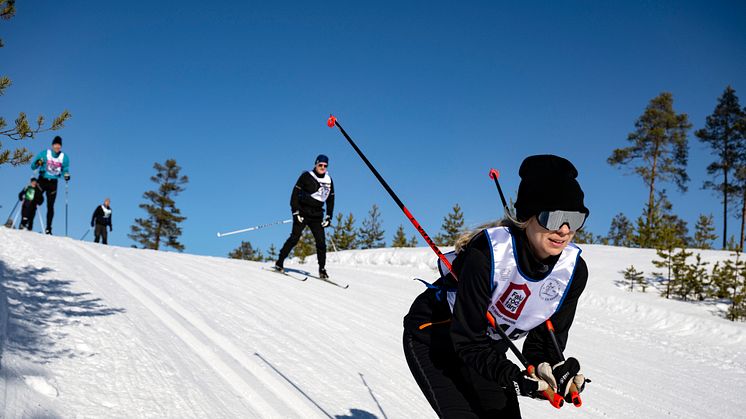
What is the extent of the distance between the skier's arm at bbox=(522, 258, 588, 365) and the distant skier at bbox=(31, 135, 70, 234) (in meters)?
13.3

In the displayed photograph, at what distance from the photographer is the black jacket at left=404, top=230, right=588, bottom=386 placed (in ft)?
6.40

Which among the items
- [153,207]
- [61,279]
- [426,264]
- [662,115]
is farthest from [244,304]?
[153,207]

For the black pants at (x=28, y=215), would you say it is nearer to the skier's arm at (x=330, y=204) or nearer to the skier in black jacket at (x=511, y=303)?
the skier's arm at (x=330, y=204)

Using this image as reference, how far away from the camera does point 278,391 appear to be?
365 centimetres

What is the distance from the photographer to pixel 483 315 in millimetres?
2012

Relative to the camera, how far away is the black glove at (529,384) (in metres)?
1.78

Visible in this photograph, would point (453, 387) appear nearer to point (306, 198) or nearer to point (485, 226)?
point (485, 226)

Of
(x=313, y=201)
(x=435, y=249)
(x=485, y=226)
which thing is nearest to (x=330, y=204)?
(x=313, y=201)

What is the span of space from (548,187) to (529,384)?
80 centimetres

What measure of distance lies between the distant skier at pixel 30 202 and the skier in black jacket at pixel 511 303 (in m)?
13.7

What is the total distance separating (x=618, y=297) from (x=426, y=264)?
6190 millimetres

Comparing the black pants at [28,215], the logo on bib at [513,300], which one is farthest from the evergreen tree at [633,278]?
the black pants at [28,215]

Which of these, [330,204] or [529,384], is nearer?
[529,384]

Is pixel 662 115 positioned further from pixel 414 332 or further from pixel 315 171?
pixel 414 332
